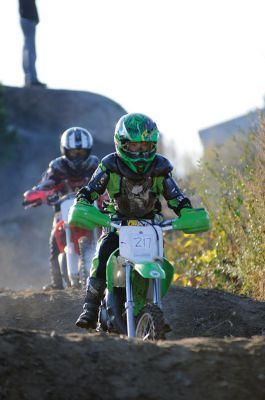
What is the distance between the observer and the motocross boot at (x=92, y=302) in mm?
7762

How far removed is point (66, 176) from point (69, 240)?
974 millimetres

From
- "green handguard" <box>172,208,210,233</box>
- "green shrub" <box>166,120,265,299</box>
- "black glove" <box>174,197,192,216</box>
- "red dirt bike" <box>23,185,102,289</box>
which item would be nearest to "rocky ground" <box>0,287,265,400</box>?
"green handguard" <box>172,208,210,233</box>

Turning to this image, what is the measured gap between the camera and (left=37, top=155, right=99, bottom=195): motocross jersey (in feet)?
40.6

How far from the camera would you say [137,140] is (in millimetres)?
7371

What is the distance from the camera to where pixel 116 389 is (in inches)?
208

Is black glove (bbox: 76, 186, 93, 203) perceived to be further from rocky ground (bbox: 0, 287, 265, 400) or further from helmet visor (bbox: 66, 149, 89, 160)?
helmet visor (bbox: 66, 149, 89, 160)

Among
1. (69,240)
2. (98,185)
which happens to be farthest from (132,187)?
(69,240)

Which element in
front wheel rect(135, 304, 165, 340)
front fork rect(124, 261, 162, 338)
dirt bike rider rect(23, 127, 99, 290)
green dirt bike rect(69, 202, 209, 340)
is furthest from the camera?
dirt bike rider rect(23, 127, 99, 290)

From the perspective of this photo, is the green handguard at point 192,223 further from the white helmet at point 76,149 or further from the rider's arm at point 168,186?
the white helmet at point 76,149

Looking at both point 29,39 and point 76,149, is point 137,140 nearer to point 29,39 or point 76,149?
point 76,149

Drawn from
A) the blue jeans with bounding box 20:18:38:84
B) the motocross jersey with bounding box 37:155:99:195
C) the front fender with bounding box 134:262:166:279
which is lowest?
the front fender with bounding box 134:262:166:279

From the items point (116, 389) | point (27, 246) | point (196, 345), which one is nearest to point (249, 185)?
point (196, 345)

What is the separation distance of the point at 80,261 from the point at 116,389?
6150mm

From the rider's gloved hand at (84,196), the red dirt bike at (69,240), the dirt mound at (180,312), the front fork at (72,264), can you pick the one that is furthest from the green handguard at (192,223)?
the front fork at (72,264)
